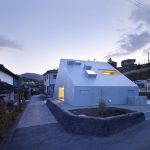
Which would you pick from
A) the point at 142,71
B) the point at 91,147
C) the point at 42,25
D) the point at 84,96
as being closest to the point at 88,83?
the point at 84,96

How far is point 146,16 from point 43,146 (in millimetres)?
11770

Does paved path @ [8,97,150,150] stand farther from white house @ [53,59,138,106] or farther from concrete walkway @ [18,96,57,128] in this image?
white house @ [53,59,138,106]

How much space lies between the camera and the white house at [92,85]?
63.2ft

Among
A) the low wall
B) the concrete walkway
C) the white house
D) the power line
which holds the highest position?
the power line

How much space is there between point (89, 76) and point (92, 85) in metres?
1.83

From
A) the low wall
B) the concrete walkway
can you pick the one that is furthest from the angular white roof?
the low wall

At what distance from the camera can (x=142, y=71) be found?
5028 cm

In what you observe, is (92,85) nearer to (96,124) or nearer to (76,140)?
(96,124)

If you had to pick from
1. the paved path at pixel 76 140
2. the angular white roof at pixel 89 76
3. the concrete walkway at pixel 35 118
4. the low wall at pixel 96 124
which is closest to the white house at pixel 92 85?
the angular white roof at pixel 89 76

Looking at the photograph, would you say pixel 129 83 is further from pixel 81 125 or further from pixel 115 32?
pixel 81 125

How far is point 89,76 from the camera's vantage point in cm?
2130

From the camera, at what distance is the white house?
63.2 feet

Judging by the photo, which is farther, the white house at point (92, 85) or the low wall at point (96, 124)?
the white house at point (92, 85)

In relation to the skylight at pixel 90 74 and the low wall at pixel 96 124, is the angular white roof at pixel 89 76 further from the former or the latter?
the low wall at pixel 96 124
